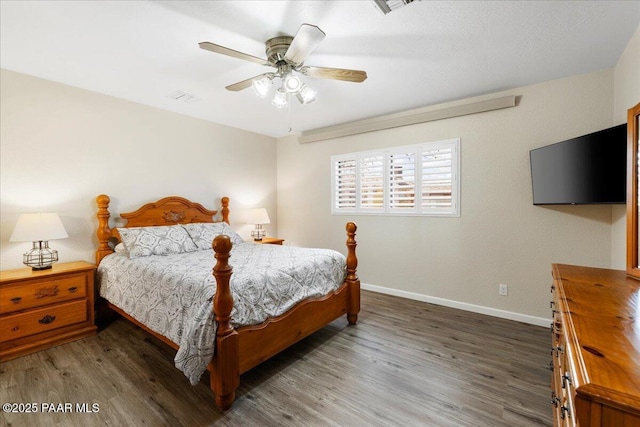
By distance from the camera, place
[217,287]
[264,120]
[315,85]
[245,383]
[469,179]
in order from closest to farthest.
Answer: [217,287] < [245,383] < [315,85] < [469,179] < [264,120]

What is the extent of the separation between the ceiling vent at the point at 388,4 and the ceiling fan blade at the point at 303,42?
39cm

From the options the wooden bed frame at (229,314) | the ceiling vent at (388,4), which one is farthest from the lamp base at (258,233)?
the ceiling vent at (388,4)

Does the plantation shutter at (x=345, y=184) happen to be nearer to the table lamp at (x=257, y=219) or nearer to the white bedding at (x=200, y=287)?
the table lamp at (x=257, y=219)

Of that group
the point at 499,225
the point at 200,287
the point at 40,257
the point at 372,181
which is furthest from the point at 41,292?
the point at 499,225

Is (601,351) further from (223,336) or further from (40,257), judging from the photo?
(40,257)

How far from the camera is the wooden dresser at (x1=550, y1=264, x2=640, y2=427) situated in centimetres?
59

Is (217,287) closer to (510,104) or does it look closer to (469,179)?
(469,179)

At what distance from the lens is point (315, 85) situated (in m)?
2.93

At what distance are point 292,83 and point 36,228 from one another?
257cm

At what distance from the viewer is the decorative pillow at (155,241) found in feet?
9.56

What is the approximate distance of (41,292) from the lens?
8.10 feet

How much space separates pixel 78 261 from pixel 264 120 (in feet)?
9.32

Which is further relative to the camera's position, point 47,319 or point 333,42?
point 47,319

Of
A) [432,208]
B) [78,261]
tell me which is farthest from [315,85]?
[78,261]
